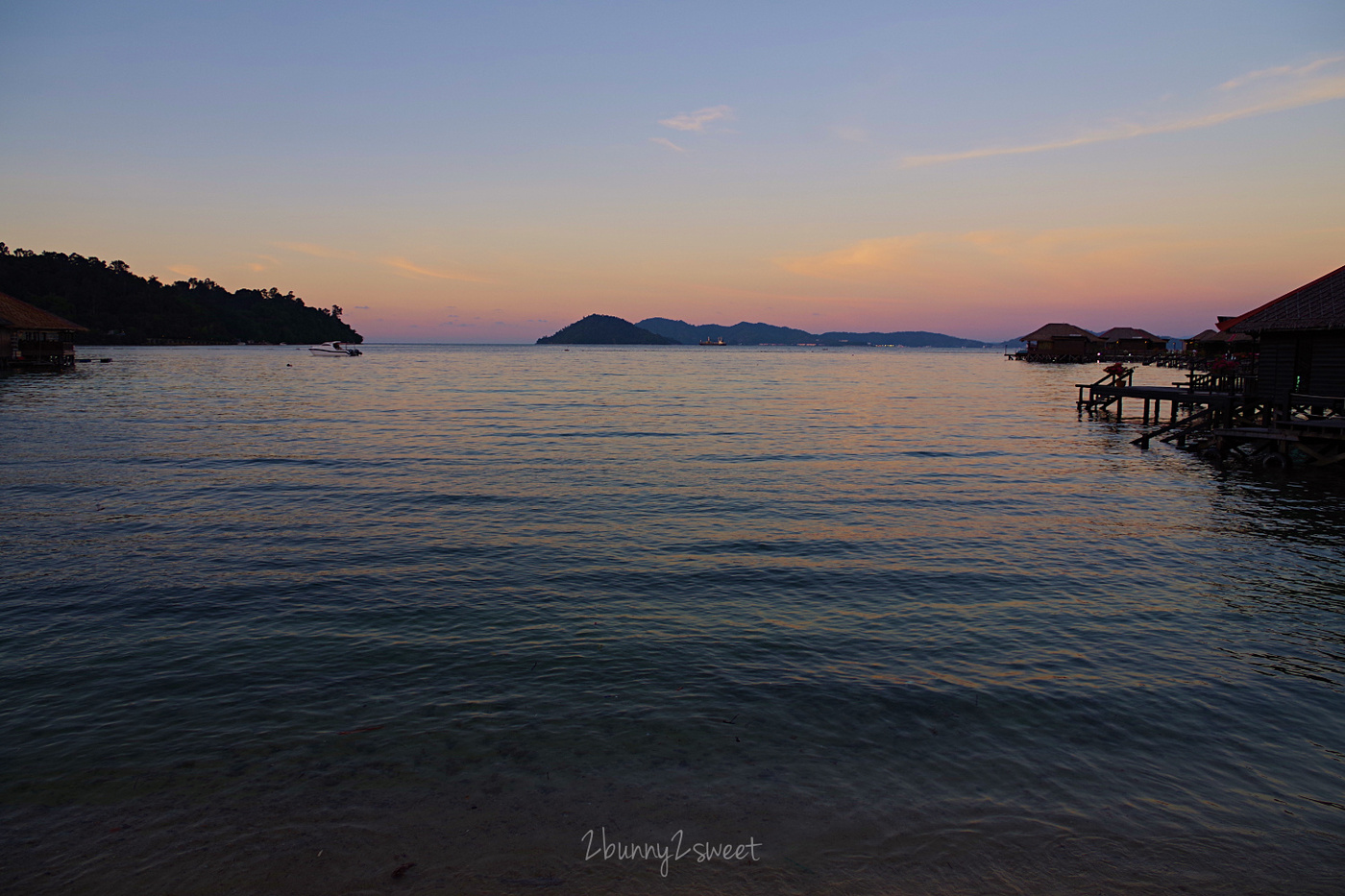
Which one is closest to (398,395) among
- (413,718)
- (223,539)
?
(223,539)

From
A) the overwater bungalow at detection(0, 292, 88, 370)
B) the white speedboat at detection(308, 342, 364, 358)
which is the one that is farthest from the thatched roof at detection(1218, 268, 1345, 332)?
the white speedboat at detection(308, 342, 364, 358)

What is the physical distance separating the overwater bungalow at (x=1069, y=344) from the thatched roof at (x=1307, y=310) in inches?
4745

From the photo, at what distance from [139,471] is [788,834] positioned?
85.7 ft

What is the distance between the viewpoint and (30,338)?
265 feet

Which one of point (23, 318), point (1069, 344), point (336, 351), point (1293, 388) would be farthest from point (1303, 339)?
point (336, 351)

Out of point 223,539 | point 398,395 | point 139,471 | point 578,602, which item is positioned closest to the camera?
point 578,602

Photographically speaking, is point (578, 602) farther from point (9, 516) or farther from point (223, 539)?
point (9, 516)

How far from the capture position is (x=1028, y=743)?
26.3ft

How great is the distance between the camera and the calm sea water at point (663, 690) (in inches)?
244

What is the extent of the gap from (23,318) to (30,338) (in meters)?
8.95

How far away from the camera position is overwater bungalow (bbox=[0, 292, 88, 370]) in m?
72.6

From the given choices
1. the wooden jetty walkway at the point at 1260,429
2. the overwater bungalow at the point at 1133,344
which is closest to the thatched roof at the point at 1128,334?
the overwater bungalow at the point at 1133,344

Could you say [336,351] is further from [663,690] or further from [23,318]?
[663,690]

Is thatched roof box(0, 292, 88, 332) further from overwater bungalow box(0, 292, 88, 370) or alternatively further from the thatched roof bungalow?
the thatched roof bungalow
